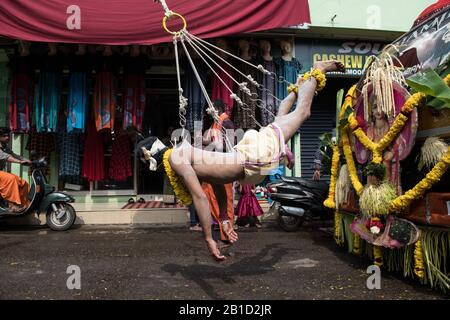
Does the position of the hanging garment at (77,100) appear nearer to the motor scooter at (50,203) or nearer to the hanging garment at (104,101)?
the hanging garment at (104,101)

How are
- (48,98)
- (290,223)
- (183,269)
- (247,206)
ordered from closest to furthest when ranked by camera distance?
1. (183,269)
2. (290,223)
3. (247,206)
4. (48,98)

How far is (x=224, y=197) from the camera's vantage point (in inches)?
146

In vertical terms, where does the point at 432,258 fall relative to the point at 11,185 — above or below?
below

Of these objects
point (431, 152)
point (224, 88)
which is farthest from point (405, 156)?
point (224, 88)

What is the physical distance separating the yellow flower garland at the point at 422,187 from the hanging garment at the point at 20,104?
251 inches

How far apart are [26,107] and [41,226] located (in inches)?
86.0

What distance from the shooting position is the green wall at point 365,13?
26.2ft

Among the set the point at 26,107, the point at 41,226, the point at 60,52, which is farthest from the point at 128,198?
the point at 60,52

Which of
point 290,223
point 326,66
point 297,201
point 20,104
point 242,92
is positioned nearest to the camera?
point 326,66

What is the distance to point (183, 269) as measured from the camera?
13.2 ft

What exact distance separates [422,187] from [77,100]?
6053 millimetres

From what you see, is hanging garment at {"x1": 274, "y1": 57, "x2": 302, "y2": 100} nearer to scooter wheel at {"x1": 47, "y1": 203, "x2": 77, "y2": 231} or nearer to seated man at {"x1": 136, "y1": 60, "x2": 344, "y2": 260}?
seated man at {"x1": 136, "y1": 60, "x2": 344, "y2": 260}

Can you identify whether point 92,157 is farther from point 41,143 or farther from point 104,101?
point 104,101

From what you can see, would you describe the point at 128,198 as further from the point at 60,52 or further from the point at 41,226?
the point at 60,52
